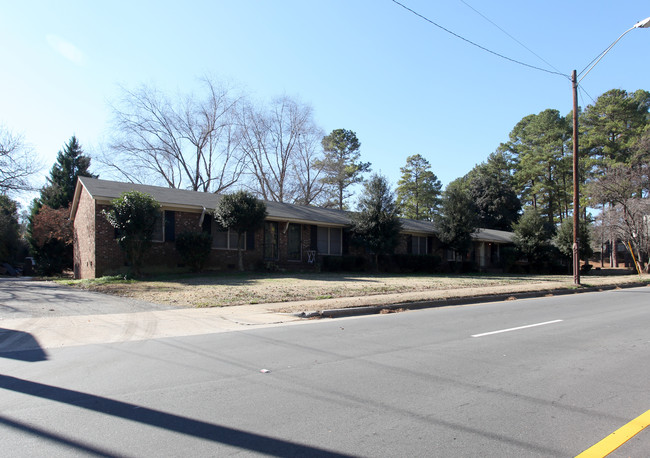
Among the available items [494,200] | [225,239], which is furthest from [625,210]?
[225,239]

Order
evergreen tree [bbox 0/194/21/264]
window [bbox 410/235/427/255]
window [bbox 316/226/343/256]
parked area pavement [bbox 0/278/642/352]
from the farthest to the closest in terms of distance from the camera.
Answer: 1. evergreen tree [bbox 0/194/21/264]
2. window [bbox 410/235/427/255]
3. window [bbox 316/226/343/256]
4. parked area pavement [bbox 0/278/642/352]

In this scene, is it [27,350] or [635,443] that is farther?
[27,350]

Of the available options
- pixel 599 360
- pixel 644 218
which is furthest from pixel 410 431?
pixel 644 218

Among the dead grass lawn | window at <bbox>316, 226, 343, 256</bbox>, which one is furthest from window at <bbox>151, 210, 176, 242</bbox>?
window at <bbox>316, 226, 343, 256</bbox>

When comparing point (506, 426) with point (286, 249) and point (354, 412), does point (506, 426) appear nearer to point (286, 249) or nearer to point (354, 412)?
point (354, 412)

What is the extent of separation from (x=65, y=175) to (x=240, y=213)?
2592cm

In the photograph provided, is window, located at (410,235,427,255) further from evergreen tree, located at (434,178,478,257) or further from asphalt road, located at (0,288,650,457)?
asphalt road, located at (0,288,650,457)

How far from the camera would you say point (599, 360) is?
7.00m

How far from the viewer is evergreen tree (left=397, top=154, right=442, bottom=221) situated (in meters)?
58.6

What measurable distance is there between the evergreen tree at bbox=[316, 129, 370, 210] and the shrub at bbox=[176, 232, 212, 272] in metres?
26.8

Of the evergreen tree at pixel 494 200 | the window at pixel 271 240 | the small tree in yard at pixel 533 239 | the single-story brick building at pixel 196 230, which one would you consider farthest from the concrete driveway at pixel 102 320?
the evergreen tree at pixel 494 200

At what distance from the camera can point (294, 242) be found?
86.2ft

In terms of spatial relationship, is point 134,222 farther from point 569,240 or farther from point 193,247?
point 569,240

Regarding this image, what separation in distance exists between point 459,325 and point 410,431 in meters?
6.34
